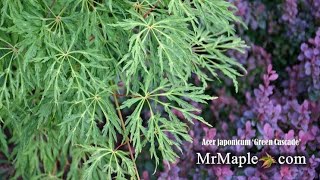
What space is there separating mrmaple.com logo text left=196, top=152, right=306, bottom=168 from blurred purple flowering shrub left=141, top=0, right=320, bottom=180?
0.8 inches

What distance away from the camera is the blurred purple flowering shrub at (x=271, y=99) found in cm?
221

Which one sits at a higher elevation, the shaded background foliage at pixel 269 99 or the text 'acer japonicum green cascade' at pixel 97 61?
the text 'acer japonicum green cascade' at pixel 97 61

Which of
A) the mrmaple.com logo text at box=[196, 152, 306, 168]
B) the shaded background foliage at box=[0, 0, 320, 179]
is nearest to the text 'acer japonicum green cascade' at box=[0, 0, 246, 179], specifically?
the shaded background foliage at box=[0, 0, 320, 179]

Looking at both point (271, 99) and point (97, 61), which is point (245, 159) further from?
point (97, 61)

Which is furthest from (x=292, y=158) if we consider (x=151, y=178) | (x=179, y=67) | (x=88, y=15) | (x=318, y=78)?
(x=88, y=15)

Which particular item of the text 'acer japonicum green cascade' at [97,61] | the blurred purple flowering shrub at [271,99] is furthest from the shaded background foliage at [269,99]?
the text 'acer japonicum green cascade' at [97,61]

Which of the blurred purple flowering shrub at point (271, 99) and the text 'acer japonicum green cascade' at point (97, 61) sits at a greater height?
the text 'acer japonicum green cascade' at point (97, 61)

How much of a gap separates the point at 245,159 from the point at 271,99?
377 mm

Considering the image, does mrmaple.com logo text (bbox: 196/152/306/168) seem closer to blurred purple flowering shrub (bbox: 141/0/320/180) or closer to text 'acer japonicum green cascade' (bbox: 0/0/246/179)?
blurred purple flowering shrub (bbox: 141/0/320/180)

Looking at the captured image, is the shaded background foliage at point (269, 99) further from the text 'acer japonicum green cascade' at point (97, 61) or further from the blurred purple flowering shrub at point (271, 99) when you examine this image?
the text 'acer japonicum green cascade' at point (97, 61)

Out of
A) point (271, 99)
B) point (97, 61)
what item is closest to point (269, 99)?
point (271, 99)

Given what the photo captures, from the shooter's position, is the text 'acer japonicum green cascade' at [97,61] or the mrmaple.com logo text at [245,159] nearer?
the text 'acer japonicum green cascade' at [97,61]

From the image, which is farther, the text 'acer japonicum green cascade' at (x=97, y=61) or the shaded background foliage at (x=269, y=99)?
the shaded background foliage at (x=269, y=99)

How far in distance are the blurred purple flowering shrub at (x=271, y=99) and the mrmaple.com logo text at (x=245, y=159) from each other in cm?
2
